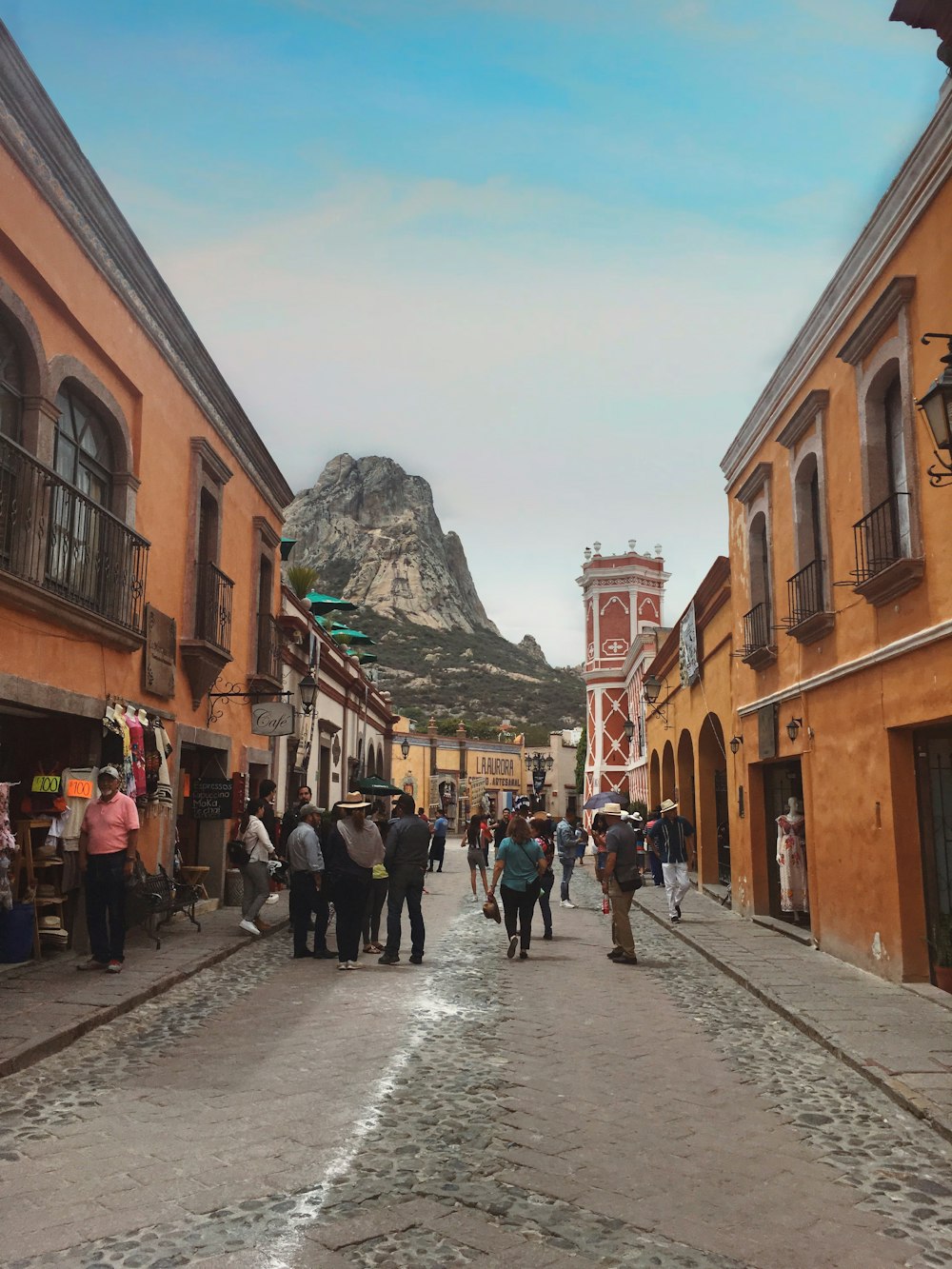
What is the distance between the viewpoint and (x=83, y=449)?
10.5 m

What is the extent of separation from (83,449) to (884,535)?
7.71 meters

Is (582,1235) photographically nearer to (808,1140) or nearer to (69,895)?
(808,1140)

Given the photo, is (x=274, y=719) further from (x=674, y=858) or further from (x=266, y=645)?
(x=674, y=858)

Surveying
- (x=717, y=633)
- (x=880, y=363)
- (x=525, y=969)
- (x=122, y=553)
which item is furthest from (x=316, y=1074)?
(x=717, y=633)

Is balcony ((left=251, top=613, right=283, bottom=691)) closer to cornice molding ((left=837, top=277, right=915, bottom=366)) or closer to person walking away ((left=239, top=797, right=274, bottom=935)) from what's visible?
person walking away ((left=239, top=797, right=274, bottom=935))

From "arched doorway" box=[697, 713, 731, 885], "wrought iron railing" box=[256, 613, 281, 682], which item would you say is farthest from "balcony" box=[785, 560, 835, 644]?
"wrought iron railing" box=[256, 613, 281, 682]

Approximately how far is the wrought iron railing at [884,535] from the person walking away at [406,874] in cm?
482

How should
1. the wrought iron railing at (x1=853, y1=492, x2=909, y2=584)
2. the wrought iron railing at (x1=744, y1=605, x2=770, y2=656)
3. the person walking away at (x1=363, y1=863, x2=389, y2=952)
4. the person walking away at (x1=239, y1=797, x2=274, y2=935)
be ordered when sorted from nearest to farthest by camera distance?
the wrought iron railing at (x1=853, y1=492, x2=909, y2=584) → the person walking away at (x1=363, y1=863, x2=389, y2=952) → the person walking away at (x1=239, y1=797, x2=274, y2=935) → the wrought iron railing at (x1=744, y1=605, x2=770, y2=656)

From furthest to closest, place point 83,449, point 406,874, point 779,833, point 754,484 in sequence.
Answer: point 754,484, point 779,833, point 83,449, point 406,874

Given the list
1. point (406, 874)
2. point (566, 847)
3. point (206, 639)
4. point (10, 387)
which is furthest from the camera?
point (566, 847)

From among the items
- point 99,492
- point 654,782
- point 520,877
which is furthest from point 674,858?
point 654,782

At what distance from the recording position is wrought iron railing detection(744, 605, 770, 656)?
527 inches

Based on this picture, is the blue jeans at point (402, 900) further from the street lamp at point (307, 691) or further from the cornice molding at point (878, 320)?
the street lamp at point (307, 691)

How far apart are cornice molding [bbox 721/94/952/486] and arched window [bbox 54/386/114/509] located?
A: 298 inches
